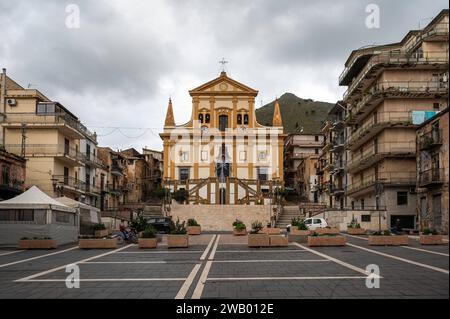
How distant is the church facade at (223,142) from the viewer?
72625 millimetres

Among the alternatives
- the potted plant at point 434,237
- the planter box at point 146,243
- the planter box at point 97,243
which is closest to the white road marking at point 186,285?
the potted plant at point 434,237

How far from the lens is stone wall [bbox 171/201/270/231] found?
50.0m

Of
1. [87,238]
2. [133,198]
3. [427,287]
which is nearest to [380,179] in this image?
[87,238]

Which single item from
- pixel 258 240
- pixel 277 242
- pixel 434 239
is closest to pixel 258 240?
pixel 258 240

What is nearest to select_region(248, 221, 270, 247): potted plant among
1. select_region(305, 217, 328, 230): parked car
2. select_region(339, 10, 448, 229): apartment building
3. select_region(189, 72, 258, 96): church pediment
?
select_region(339, 10, 448, 229): apartment building

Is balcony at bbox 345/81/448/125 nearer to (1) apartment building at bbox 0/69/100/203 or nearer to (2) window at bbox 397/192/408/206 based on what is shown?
(2) window at bbox 397/192/408/206

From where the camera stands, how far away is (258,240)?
78.0 ft

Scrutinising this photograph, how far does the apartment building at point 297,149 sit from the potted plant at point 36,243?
70042 mm

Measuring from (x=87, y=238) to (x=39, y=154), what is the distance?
27.2 metres

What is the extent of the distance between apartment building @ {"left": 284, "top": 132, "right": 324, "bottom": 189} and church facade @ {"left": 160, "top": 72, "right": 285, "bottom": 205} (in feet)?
57.8

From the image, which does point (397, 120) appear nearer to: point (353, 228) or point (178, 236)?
point (178, 236)

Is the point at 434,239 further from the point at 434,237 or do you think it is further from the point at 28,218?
the point at 28,218
